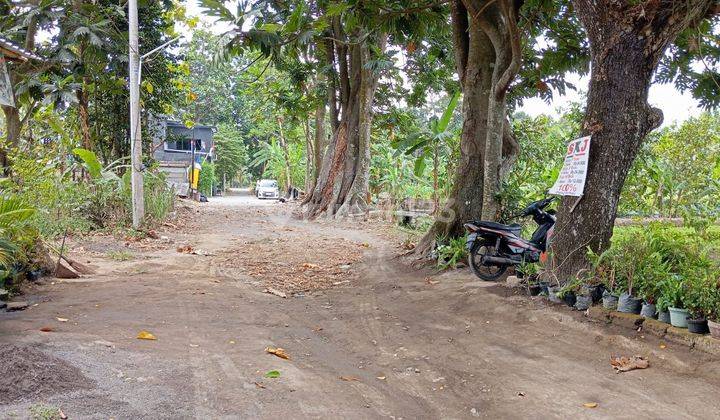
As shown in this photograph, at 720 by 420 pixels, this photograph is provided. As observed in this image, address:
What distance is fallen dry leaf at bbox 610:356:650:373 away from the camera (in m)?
4.14

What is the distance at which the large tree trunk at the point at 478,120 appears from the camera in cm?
779

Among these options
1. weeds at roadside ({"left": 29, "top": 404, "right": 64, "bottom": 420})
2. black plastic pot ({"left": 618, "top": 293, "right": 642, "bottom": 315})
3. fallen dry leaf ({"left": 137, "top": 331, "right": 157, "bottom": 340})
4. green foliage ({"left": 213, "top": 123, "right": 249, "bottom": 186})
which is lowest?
fallen dry leaf ({"left": 137, "top": 331, "right": 157, "bottom": 340})

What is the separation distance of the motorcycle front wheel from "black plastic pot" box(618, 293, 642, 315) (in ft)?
7.09

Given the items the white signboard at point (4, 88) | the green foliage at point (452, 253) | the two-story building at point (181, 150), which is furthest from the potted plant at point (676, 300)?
the two-story building at point (181, 150)

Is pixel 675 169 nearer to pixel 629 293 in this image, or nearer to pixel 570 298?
pixel 570 298

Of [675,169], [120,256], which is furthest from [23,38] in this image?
[675,169]

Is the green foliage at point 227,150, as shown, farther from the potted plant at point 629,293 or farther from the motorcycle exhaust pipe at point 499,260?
the potted plant at point 629,293

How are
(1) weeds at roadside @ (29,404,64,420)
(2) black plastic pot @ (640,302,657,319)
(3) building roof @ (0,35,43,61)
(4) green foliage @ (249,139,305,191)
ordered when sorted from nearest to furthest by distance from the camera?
(1) weeds at roadside @ (29,404,64,420) < (2) black plastic pot @ (640,302,657,319) < (3) building roof @ (0,35,43,61) < (4) green foliage @ (249,139,305,191)

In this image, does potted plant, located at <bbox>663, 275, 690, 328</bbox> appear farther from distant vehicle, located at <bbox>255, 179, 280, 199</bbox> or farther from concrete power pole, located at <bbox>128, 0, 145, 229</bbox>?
distant vehicle, located at <bbox>255, 179, 280, 199</bbox>

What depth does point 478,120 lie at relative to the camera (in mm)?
8344

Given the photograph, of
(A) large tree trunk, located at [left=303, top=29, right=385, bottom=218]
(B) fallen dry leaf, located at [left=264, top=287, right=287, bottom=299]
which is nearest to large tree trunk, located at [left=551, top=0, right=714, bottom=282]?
(B) fallen dry leaf, located at [left=264, top=287, right=287, bottom=299]

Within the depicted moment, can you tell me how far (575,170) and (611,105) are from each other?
2.43ft

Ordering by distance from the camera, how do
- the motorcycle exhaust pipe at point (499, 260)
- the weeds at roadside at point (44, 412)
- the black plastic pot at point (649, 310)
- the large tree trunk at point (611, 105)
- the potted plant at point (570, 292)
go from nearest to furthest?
1. the weeds at roadside at point (44, 412)
2. the black plastic pot at point (649, 310)
3. the large tree trunk at point (611, 105)
4. the potted plant at point (570, 292)
5. the motorcycle exhaust pipe at point (499, 260)

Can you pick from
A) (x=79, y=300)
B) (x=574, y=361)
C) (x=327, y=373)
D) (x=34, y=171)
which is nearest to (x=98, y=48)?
(x=34, y=171)
